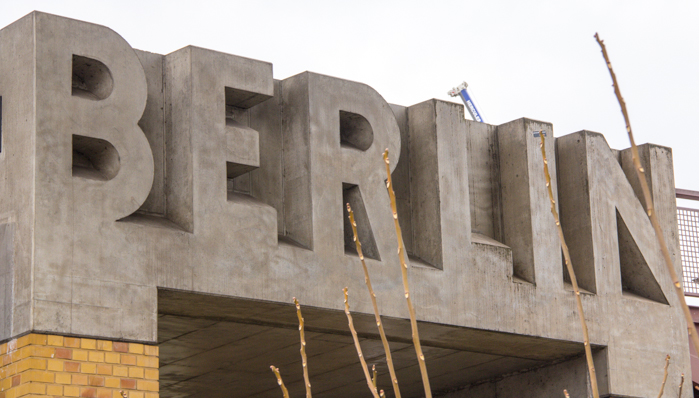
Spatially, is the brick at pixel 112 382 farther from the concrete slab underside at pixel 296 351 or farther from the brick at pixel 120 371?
the concrete slab underside at pixel 296 351

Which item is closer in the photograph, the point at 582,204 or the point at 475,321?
the point at 475,321

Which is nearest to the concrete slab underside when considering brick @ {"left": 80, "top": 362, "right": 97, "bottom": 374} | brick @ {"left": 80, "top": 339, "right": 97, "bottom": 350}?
brick @ {"left": 80, "top": 339, "right": 97, "bottom": 350}

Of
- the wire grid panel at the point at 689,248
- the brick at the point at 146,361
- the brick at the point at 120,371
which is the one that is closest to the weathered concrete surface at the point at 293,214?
the brick at the point at 146,361

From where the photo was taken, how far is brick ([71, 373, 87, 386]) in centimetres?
840

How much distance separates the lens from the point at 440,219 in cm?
1124

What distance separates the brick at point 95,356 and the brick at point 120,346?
0.43 ft

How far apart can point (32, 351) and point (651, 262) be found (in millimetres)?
7842

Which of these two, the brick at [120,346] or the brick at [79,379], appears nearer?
the brick at [79,379]

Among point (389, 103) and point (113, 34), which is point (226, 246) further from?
point (389, 103)

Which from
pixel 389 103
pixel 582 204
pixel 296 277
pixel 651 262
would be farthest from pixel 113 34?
pixel 651 262

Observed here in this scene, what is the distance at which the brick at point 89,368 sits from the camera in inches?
332

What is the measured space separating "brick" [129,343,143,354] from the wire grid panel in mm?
8256

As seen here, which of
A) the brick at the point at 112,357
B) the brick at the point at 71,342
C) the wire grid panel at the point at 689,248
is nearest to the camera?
the brick at the point at 71,342

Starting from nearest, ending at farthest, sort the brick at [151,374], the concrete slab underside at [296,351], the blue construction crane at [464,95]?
the brick at [151,374], the concrete slab underside at [296,351], the blue construction crane at [464,95]
